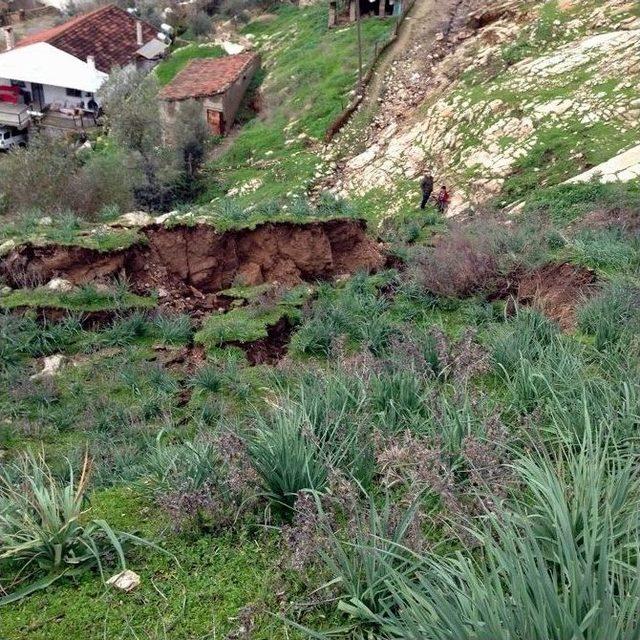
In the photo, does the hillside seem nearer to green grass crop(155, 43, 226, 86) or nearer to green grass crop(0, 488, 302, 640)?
green grass crop(0, 488, 302, 640)

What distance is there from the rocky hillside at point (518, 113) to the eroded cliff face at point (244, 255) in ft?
15.6

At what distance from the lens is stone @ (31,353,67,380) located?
8419 mm

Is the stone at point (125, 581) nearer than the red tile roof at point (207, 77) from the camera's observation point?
Yes

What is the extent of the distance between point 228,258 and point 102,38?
99.4ft

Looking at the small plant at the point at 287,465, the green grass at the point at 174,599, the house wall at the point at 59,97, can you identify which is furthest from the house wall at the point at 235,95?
the green grass at the point at 174,599

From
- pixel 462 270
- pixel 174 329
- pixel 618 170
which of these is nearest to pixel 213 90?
pixel 618 170

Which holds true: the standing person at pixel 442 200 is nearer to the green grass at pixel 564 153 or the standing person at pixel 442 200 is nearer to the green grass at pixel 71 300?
the green grass at pixel 564 153

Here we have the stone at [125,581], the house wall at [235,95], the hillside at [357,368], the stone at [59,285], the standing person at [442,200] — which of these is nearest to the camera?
the hillside at [357,368]

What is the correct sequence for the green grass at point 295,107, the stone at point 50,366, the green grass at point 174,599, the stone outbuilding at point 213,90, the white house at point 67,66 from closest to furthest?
the green grass at point 174,599, the stone at point 50,366, the green grass at point 295,107, the stone outbuilding at point 213,90, the white house at point 67,66

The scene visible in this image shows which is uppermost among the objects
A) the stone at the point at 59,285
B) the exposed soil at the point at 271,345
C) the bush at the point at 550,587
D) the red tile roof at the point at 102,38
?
the red tile roof at the point at 102,38

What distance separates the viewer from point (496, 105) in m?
17.7

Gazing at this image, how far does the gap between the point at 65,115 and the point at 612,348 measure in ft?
109

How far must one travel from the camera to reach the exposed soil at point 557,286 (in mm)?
7699

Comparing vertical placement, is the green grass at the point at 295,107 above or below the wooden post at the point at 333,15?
below
